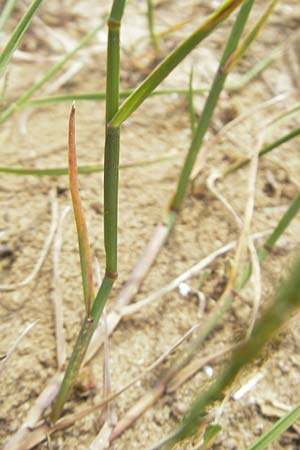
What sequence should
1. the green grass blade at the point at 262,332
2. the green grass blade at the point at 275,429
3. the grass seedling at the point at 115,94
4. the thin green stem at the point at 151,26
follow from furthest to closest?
the thin green stem at the point at 151,26, the green grass blade at the point at 275,429, the grass seedling at the point at 115,94, the green grass blade at the point at 262,332

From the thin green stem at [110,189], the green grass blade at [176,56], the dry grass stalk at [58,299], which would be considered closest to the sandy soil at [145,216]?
the dry grass stalk at [58,299]

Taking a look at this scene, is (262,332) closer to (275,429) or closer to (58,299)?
(275,429)

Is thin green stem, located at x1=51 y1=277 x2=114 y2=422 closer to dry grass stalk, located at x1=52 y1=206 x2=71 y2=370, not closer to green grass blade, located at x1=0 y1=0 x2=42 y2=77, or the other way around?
dry grass stalk, located at x1=52 y1=206 x2=71 y2=370

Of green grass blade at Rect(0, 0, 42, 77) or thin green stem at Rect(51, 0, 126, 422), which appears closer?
thin green stem at Rect(51, 0, 126, 422)

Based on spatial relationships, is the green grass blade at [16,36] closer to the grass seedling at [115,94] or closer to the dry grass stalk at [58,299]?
the grass seedling at [115,94]

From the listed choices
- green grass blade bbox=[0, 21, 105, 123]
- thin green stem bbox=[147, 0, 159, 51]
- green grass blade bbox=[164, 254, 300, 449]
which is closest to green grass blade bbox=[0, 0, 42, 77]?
green grass blade bbox=[0, 21, 105, 123]

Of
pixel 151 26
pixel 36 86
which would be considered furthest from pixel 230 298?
pixel 151 26

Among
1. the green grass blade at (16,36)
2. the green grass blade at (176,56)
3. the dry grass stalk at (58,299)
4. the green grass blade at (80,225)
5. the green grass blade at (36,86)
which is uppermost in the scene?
the green grass blade at (176,56)

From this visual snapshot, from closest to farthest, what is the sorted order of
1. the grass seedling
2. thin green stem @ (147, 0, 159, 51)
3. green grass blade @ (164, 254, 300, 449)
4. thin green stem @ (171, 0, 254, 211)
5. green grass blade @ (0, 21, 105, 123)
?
green grass blade @ (164, 254, 300, 449)
the grass seedling
thin green stem @ (171, 0, 254, 211)
green grass blade @ (0, 21, 105, 123)
thin green stem @ (147, 0, 159, 51)
